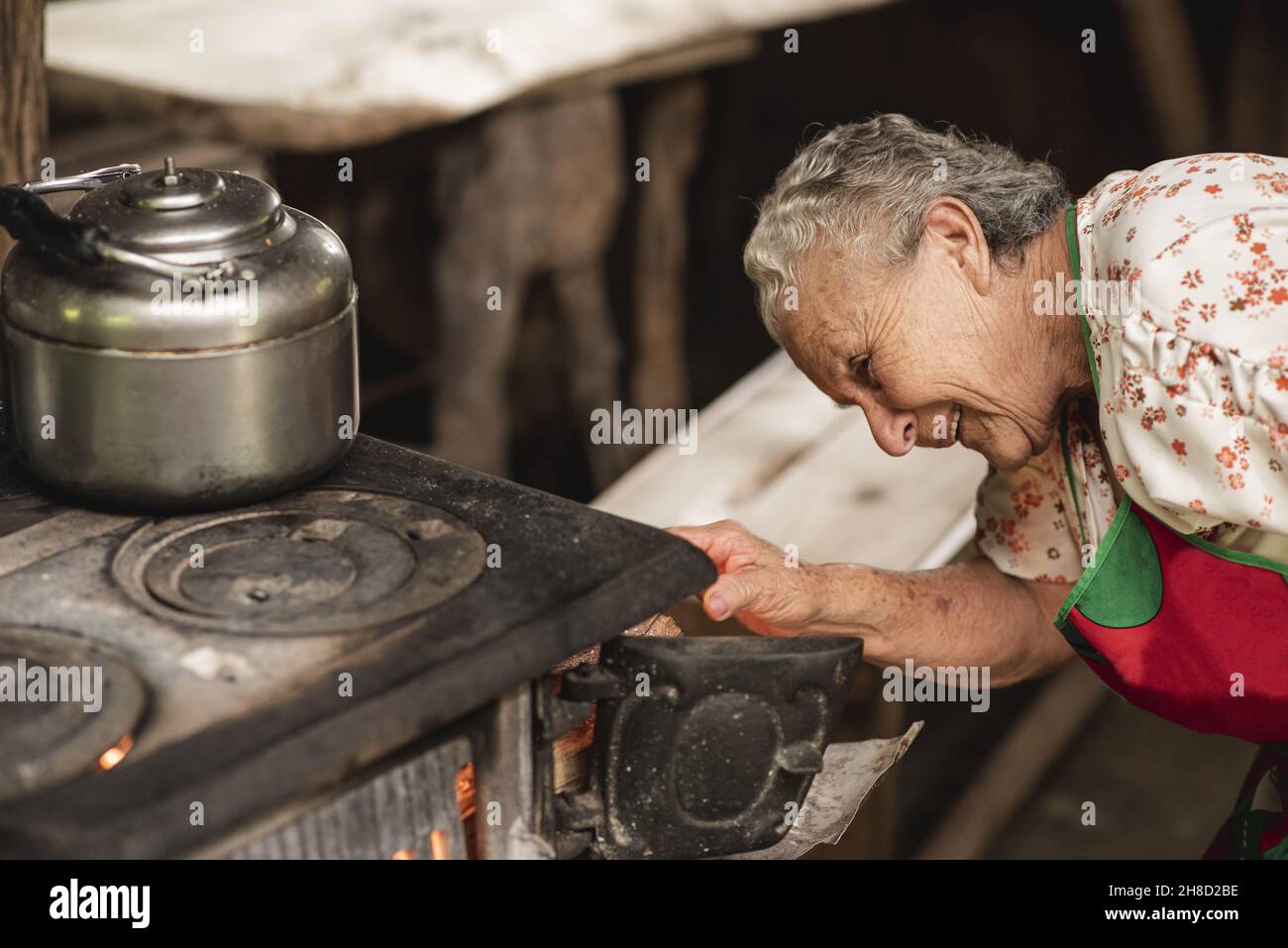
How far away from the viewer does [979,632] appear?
2.22 meters

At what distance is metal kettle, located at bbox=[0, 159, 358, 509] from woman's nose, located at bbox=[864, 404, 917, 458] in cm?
75

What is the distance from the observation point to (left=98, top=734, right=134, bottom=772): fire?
3.99 feet

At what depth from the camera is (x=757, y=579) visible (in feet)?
6.63

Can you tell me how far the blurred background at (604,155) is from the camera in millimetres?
3066

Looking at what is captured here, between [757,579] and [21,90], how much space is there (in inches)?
48.6

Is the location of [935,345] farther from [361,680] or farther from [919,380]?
[361,680]

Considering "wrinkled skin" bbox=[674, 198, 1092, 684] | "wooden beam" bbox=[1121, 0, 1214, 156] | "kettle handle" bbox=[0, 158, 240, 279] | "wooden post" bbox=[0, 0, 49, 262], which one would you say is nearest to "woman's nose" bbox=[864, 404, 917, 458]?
"wrinkled skin" bbox=[674, 198, 1092, 684]

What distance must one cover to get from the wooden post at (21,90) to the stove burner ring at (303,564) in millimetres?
908

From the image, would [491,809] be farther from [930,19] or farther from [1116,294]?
[930,19]

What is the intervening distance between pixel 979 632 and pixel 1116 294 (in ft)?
2.26

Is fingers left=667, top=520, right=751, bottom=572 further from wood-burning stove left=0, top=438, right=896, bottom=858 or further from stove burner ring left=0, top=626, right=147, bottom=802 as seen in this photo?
stove burner ring left=0, top=626, right=147, bottom=802

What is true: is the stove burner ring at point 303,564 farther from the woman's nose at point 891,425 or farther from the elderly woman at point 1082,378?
the woman's nose at point 891,425

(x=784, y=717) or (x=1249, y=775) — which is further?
(x=1249, y=775)
